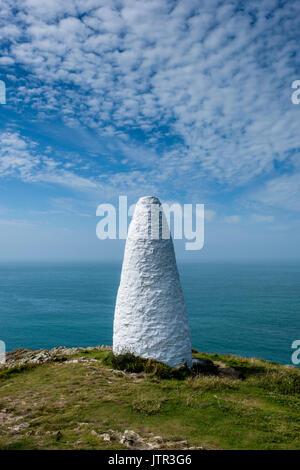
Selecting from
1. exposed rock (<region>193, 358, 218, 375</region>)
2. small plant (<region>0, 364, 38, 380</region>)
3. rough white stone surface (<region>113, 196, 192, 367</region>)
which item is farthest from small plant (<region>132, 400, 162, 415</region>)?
small plant (<region>0, 364, 38, 380</region>)

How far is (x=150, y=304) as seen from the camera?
13555 mm

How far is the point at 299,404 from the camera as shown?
10.9 metres

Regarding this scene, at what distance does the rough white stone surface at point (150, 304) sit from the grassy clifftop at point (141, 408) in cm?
115

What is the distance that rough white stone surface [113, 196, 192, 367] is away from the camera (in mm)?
13211

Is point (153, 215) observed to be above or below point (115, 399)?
above

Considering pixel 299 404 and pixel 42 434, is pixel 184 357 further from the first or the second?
pixel 42 434

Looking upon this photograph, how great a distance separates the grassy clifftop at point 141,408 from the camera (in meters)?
7.42

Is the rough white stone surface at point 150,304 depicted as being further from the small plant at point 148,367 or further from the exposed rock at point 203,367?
the exposed rock at point 203,367

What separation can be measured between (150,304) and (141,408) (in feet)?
15.8

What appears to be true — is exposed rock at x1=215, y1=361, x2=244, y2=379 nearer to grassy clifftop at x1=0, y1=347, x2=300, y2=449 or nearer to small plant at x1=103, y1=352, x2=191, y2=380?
grassy clifftop at x1=0, y1=347, x2=300, y2=449

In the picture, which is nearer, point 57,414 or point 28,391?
point 57,414

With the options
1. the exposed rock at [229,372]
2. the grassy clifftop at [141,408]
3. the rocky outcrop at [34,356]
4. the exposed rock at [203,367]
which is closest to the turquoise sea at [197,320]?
the rocky outcrop at [34,356]

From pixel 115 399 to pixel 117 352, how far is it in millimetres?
4056
